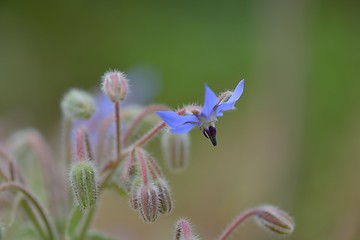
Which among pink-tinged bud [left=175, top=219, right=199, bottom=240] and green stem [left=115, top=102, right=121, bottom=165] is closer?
pink-tinged bud [left=175, top=219, right=199, bottom=240]

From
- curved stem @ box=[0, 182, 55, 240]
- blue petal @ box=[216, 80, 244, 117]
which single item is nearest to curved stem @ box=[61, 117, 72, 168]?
curved stem @ box=[0, 182, 55, 240]

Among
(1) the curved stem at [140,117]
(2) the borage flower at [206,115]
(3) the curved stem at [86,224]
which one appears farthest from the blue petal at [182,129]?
(3) the curved stem at [86,224]

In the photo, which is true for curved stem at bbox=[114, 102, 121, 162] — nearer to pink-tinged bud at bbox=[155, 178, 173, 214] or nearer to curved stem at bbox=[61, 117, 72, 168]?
pink-tinged bud at bbox=[155, 178, 173, 214]

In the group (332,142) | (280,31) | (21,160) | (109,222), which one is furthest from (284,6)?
(21,160)

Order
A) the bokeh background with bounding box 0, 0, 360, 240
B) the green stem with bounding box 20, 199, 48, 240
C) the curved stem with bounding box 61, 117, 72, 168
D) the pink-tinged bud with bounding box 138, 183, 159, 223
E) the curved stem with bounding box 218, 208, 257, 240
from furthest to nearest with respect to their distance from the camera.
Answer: the bokeh background with bounding box 0, 0, 360, 240, the curved stem with bounding box 61, 117, 72, 168, the green stem with bounding box 20, 199, 48, 240, the curved stem with bounding box 218, 208, 257, 240, the pink-tinged bud with bounding box 138, 183, 159, 223

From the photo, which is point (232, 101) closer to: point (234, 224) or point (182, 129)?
point (182, 129)

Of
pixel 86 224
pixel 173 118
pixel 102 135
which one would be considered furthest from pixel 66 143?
pixel 173 118

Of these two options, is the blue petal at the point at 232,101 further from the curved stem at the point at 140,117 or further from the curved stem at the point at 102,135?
the curved stem at the point at 102,135
